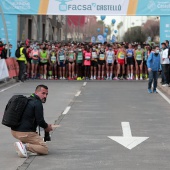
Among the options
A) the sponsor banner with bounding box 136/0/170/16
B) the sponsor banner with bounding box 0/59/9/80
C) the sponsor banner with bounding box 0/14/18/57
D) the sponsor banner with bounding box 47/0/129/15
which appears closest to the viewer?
the sponsor banner with bounding box 0/59/9/80

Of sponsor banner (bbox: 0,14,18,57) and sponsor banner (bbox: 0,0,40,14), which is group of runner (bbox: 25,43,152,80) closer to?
sponsor banner (bbox: 0,14,18,57)

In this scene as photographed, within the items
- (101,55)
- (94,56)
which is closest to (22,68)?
(94,56)

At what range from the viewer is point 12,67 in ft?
97.1

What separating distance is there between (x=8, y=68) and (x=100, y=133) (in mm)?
17004

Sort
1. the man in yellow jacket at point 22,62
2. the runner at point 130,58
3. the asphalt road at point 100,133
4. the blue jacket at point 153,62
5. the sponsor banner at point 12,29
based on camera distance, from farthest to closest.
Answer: the sponsor banner at point 12,29
the runner at point 130,58
the man in yellow jacket at point 22,62
the blue jacket at point 153,62
the asphalt road at point 100,133

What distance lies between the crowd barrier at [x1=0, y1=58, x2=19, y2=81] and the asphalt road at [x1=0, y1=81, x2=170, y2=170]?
15.9 feet

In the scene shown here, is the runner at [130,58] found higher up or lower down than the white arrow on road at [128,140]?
higher up

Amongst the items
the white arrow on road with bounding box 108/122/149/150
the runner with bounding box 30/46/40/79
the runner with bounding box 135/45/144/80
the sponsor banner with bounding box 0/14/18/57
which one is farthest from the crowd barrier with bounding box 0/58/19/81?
the white arrow on road with bounding box 108/122/149/150

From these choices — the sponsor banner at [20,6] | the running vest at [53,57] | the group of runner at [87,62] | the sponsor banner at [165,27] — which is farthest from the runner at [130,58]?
the sponsor banner at [20,6]

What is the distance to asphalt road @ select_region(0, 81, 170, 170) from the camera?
916 centimetres

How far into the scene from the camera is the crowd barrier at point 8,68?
1075 inches

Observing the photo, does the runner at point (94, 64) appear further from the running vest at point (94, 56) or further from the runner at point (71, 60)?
the runner at point (71, 60)

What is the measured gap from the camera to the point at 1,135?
12.2 m

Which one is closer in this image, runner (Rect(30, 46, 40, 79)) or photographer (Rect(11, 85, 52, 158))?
photographer (Rect(11, 85, 52, 158))
